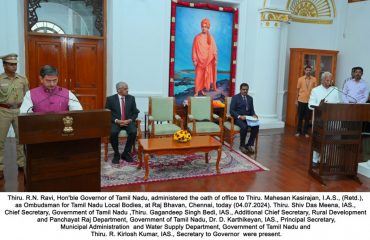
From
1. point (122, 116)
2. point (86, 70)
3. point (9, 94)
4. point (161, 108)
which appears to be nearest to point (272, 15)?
point (161, 108)

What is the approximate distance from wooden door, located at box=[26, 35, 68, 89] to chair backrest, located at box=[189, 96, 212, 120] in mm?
2621

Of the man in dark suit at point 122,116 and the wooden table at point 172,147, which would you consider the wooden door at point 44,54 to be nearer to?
the man in dark suit at point 122,116

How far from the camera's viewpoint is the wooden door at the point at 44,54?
20.8ft

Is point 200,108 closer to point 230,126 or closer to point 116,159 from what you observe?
point 230,126

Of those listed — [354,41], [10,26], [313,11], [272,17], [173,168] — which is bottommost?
[173,168]

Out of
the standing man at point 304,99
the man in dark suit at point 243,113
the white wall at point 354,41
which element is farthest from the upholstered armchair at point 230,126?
the white wall at point 354,41

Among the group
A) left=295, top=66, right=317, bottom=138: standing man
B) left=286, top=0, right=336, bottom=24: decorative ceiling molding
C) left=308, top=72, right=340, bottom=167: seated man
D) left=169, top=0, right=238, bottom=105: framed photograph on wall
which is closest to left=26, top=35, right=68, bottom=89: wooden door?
left=169, top=0, right=238, bottom=105: framed photograph on wall

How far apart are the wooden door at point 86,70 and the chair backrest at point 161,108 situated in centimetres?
164

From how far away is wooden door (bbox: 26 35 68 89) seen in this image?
634 centimetres

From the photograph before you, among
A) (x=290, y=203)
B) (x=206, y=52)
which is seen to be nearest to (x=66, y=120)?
(x=290, y=203)

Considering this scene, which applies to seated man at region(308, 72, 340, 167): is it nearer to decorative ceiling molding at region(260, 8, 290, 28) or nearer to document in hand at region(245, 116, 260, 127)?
document in hand at region(245, 116, 260, 127)

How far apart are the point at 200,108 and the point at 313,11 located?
15.5 ft

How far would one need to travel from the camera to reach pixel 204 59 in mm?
7684

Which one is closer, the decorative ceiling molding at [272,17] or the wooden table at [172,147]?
the wooden table at [172,147]
